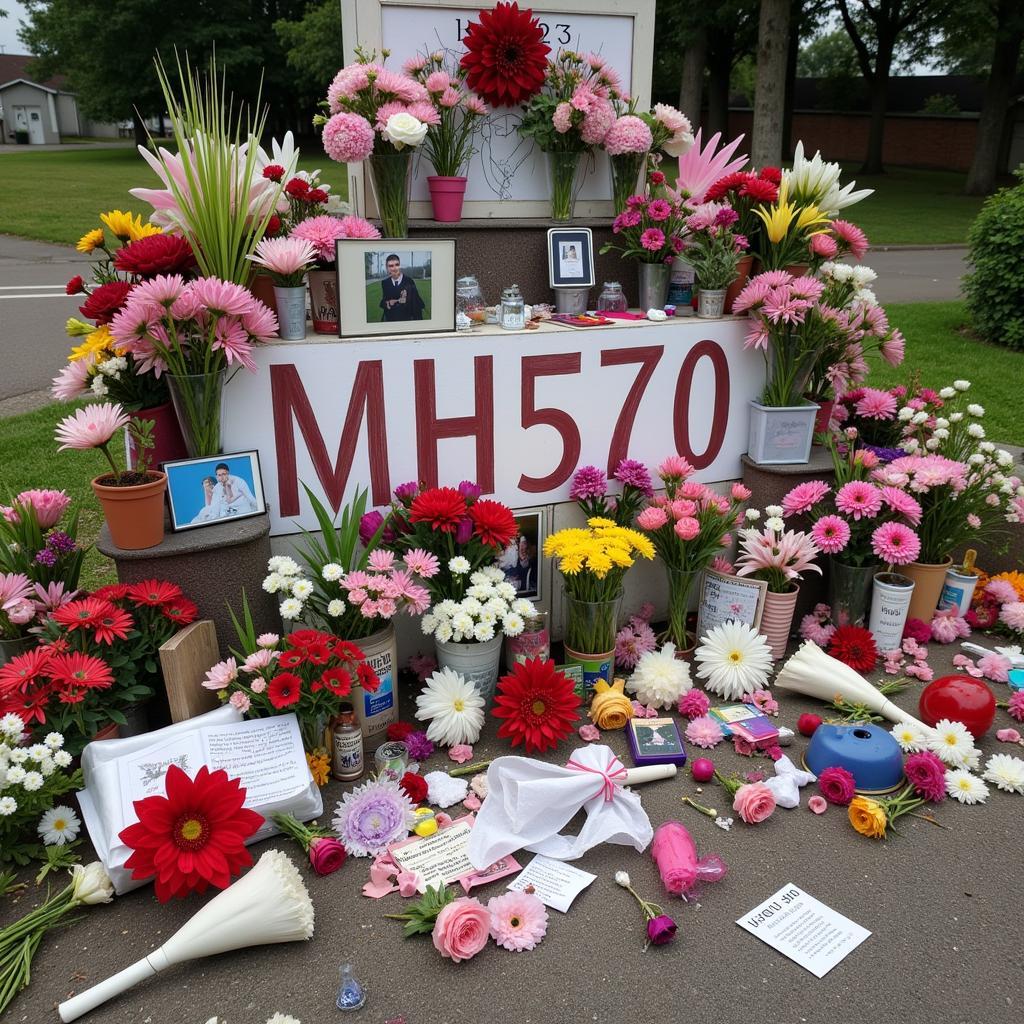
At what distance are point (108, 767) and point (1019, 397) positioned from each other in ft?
17.8

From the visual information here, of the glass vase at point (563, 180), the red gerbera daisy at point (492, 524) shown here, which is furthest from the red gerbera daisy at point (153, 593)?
the glass vase at point (563, 180)

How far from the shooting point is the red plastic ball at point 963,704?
99.5 inches

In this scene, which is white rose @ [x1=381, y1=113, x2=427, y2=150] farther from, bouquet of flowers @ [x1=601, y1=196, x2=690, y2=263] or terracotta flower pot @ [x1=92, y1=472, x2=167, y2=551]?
terracotta flower pot @ [x1=92, y1=472, x2=167, y2=551]

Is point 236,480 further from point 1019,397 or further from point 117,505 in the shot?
point 1019,397

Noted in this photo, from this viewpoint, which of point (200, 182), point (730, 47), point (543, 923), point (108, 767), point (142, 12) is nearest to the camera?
point (543, 923)

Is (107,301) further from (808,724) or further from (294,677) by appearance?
(808,724)

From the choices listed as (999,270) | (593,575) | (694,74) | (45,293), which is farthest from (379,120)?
(694,74)

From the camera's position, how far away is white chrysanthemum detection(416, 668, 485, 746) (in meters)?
2.47

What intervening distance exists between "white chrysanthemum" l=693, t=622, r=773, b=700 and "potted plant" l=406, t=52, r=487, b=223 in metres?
1.70

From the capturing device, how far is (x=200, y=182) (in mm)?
2432

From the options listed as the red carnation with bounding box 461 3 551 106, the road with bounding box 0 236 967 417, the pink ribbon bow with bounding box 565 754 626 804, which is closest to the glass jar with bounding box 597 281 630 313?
the red carnation with bounding box 461 3 551 106

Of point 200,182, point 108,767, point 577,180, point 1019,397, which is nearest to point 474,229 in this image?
point 577,180

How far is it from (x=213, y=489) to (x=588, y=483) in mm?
1187

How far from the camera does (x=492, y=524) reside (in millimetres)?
2561
